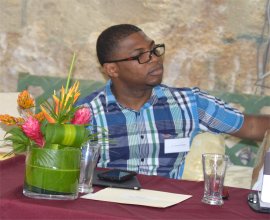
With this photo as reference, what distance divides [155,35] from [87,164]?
210 centimetres

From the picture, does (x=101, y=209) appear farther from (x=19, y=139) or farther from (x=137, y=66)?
(x=137, y=66)

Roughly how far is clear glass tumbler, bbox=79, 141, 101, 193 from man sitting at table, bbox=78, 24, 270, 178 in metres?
0.98

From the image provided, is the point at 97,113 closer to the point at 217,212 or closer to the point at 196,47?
the point at 196,47

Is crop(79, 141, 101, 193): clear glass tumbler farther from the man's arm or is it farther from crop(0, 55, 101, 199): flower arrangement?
the man's arm

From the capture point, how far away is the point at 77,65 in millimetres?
4000

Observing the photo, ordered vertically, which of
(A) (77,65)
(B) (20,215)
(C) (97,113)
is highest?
(A) (77,65)

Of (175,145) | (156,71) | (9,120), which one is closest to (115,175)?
(9,120)

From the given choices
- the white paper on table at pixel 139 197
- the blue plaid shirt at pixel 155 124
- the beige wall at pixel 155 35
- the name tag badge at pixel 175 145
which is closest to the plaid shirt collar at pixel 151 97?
the blue plaid shirt at pixel 155 124

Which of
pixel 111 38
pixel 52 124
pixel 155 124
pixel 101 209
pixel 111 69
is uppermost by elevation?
pixel 111 38

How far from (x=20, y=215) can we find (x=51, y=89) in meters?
2.42

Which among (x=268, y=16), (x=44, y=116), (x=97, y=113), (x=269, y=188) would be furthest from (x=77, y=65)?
(x=269, y=188)

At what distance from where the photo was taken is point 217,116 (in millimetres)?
3096

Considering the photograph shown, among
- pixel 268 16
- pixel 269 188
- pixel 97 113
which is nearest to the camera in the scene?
pixel 269 188

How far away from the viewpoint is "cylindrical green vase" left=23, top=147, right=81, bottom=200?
5.78 feet
